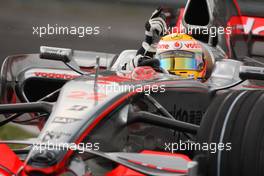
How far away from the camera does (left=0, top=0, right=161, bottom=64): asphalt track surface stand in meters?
10.4

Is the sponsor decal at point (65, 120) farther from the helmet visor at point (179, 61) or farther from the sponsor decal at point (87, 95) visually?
the helmet visor at point (179, 61)

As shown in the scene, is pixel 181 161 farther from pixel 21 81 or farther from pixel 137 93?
pixel 21 81

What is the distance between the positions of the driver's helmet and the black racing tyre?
143cm

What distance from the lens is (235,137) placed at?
4223 millimetres

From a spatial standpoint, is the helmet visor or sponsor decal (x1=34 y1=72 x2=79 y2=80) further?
sponsor decal (x1=34 y1=72 x2=79 y2=80)

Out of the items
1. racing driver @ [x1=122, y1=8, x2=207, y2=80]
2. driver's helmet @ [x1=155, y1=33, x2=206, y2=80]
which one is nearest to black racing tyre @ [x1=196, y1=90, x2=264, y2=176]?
racing driver @ [x1=122, y1=8, x2=207, y2=80]

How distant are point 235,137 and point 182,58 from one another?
1804 millimetres

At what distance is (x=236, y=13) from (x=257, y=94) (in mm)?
3656

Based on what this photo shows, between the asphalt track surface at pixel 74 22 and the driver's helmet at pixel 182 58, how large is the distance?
4282mm

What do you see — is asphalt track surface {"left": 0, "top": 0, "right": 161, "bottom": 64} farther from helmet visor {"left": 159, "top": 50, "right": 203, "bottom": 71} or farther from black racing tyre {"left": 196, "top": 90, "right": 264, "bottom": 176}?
black racing tyre {"left": 196, "top": 90, "right": 264, "bottom": 176}

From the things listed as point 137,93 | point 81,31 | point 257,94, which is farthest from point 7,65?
point 81,31

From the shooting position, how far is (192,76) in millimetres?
5816

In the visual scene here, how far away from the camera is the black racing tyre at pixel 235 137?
4.12m

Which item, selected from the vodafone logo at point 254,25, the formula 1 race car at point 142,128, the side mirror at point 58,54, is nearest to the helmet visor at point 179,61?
the formula 1 race car at point 142,128
